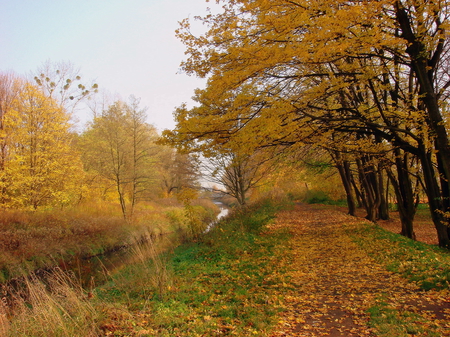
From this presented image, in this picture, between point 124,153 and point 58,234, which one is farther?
point 124,153

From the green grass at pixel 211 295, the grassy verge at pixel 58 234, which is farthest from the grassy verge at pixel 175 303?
the grassy verge at pixel 58 234

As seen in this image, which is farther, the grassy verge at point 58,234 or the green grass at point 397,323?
the grassy verge at point 58,234

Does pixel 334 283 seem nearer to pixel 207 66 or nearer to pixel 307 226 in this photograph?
pixel 207 66

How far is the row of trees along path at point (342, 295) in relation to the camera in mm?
3709

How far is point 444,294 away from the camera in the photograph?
429cm

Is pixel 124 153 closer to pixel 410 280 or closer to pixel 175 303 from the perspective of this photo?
pixel 175 303

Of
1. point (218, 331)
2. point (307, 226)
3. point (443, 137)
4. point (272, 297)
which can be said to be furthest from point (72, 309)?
point (307, 226)

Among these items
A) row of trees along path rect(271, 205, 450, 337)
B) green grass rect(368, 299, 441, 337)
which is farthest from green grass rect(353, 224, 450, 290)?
green grass rect(368, 299, 441, 337)

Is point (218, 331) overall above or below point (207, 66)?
below

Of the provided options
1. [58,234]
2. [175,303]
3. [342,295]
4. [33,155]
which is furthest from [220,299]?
[33,155]

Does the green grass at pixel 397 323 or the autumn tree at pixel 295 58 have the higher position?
the autumn tree at pixel 295 58

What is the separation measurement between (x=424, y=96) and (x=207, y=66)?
4.99 m

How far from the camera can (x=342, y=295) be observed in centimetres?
479

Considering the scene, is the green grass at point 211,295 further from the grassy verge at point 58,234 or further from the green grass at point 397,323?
the grassy verge at point 58,234
